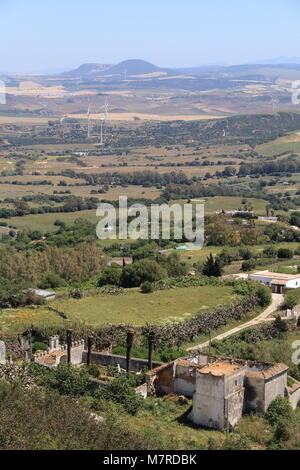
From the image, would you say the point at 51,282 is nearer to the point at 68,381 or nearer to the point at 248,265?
the point at 248,265

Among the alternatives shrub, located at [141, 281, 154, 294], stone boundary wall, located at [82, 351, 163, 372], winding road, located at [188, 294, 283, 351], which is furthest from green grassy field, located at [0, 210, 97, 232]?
stone boundary wall, located at [82, 351, 163, 372]

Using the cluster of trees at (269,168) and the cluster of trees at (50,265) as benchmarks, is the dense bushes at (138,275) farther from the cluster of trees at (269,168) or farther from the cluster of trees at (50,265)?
the cluster of trees at (269,168)

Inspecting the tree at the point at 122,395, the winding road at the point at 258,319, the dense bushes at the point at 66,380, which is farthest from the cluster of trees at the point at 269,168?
the tree at the point at 122,395

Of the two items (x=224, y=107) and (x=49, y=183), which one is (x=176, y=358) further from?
(x=224, y=107)

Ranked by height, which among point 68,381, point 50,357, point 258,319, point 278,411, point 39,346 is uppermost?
point 68,381

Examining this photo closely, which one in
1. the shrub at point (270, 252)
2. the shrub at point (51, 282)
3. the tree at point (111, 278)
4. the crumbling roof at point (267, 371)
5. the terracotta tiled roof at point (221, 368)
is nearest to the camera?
the terracotta tiled roof at point (221, 368)

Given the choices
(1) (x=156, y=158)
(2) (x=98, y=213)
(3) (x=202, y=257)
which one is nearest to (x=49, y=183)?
(2) (x=98, y=213)

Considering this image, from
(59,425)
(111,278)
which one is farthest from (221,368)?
(111,278)

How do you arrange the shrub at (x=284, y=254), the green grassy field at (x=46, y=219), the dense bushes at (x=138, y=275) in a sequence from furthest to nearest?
the green grassy field at (x=46, y=219) → the shrub at (x=284, y=254) → the dense bushes at (x=138, y=275)

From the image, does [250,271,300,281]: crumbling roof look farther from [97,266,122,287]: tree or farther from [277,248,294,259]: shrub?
[97,266,122,287]: tree
